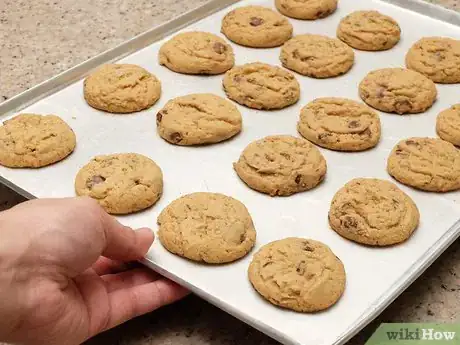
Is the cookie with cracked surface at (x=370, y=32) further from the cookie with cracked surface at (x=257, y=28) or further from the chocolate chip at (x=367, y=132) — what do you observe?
the chocolate chip at (x=367, y=132)

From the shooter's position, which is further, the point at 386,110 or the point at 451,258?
the point at 386,110

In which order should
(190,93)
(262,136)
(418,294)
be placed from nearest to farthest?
1. (418,294)
2. (262,136)
3. (190,93)

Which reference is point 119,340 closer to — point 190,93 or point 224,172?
point 224,172

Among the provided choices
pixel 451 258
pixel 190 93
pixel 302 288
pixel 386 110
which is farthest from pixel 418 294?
pixel 190 93

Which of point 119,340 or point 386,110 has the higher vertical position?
point 386,110

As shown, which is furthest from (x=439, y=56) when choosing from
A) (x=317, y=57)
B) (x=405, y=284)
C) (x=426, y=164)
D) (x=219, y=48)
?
(x=405, y=284)

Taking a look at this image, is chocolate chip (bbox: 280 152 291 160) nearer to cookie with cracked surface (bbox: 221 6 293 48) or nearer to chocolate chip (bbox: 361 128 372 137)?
chocolate chip (bbox: 361 128 372 137)
